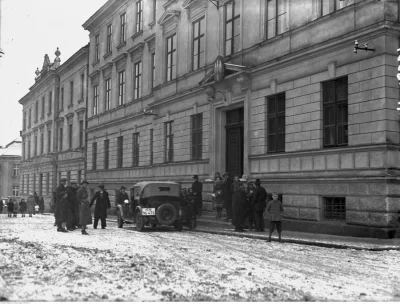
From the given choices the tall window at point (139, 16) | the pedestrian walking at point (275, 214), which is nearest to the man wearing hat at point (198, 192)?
the pedestrian walking at point (275, 214)

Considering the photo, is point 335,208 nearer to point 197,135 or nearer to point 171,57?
point 197,135

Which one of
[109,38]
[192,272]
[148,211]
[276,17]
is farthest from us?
[109,38]

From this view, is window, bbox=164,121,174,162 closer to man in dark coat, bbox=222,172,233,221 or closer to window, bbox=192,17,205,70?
window, bbox=192,17,205,70

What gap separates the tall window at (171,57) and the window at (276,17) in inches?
327

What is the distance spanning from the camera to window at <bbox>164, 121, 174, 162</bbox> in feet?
90.5

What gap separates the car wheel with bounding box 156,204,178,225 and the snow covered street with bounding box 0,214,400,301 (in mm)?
4465

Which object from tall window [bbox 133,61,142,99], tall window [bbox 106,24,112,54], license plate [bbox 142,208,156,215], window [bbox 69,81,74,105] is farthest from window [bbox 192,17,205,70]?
window [bbox 69,81,74,105]

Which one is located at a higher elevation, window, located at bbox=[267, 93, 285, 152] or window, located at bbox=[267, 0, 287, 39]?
window, located at bbox=[267, 0, 287, 39]

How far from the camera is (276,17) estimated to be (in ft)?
65.0

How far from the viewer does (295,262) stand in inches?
411

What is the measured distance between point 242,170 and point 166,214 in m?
5.13

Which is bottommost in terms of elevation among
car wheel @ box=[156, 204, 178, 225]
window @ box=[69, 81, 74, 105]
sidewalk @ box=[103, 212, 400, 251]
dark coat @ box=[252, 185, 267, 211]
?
sidewalk @ box=[103, 212, 400, 251]

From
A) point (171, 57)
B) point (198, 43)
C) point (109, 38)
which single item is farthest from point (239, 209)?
point (109, 38)

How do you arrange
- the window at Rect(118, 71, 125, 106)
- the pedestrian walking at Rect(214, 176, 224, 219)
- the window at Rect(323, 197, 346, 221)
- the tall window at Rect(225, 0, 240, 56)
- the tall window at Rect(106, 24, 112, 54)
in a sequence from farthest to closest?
the tall window at Rect(106, 24, 112, 54), the window at Rect(118, 71, 125, 106), the tall window at Rect(225, 0, 240, 56), the pedestrian walking at Rect(214, 176, 224, 219), the window at Rect(323, 197, 346, 221)
